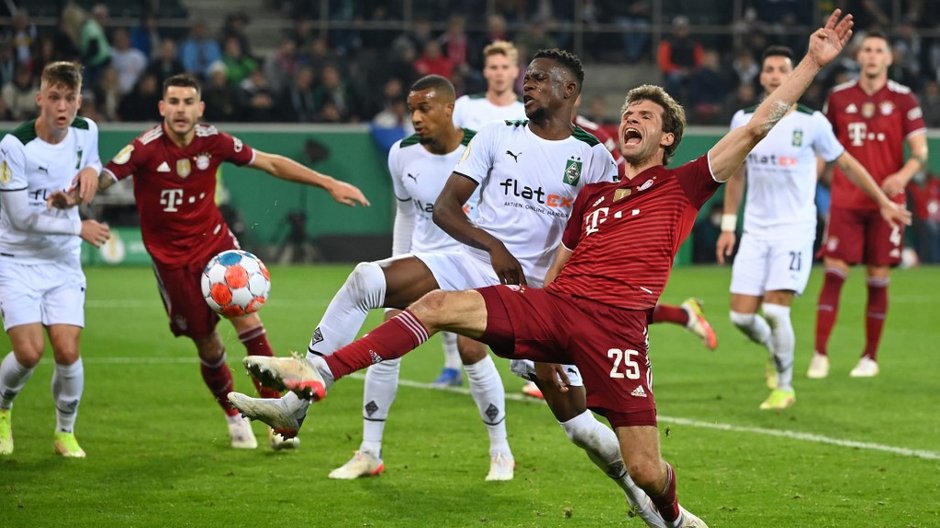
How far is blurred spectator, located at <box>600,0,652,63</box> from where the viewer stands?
24156 mm

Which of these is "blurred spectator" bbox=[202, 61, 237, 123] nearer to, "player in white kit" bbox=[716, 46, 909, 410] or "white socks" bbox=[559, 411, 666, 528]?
"player in white kit" bbox=[716, 46, 909, 410]

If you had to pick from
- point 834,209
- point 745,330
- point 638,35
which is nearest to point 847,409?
point 745,330

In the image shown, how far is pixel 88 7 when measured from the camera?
22078 millimetres

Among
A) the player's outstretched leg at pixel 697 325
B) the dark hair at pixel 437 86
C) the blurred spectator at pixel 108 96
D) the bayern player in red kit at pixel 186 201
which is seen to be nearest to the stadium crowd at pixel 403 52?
the blurred spectator at pixel 108 96

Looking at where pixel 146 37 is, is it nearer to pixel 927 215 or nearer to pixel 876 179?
pixel 927 215

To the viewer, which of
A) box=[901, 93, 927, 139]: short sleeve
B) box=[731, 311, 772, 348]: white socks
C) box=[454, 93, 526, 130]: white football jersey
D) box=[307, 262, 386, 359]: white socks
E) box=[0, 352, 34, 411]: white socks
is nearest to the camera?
box=[307, 262, 386, 359]: white socks

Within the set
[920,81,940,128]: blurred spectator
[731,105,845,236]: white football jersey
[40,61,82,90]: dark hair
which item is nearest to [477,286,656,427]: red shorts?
[40,61,82,90]: dark hair

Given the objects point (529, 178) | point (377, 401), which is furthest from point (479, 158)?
point (377, 401)

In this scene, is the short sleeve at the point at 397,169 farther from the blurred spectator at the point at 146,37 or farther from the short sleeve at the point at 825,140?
the blurred spectator at the point at 146,37

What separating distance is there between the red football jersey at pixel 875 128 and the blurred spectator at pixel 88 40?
1237cm

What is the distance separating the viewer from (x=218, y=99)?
68.9 ft

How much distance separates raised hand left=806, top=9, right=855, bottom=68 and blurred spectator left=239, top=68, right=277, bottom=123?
52.1ft

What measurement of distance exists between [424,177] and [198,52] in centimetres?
1423

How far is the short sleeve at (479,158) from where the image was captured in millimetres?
6840
